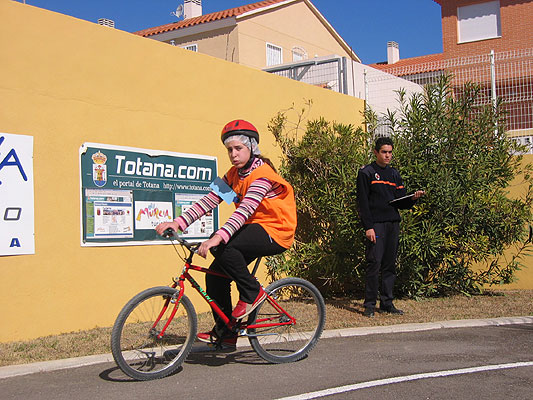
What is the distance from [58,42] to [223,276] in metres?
3.23

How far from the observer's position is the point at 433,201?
855 cm

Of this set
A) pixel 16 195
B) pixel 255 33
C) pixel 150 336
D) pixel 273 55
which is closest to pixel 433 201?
pixel 150 336

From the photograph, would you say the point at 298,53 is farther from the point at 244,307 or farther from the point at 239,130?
the point at 244,307

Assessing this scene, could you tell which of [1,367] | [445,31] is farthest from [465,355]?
[445,31]

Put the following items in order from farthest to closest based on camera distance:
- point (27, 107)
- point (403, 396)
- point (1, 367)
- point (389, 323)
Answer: point (389, 323) < point (27, 107) < point (1, 367) < point (403, 396)

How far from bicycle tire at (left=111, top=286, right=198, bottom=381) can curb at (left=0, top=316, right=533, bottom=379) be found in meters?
0.77

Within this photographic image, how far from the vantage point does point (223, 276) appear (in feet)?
16.8

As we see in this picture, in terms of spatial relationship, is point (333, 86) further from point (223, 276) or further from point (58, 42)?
point (223, 276)

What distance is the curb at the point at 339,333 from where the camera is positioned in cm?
506

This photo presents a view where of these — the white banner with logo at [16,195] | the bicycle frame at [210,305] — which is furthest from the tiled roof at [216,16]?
the bicycle frame at [210,305]

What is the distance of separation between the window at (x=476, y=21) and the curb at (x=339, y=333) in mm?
23901

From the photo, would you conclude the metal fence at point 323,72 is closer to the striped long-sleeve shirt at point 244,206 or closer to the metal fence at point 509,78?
the metal fence at point 509,78

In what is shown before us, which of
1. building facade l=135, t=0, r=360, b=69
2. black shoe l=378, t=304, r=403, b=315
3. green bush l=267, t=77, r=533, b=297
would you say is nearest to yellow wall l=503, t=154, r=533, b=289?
green bush l=267, t=77, r=533, b=297

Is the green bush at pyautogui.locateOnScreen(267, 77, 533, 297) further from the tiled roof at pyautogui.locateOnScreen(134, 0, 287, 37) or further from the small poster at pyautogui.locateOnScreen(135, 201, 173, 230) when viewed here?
the tiled roof at pyautogui.locateOnScreen(134, 0, 287, 37)
